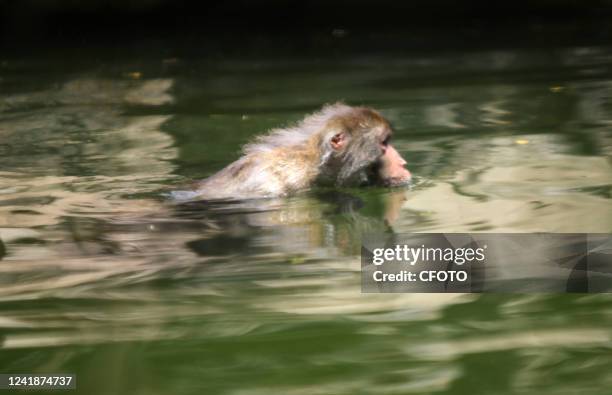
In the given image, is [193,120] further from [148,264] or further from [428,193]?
[148,264]

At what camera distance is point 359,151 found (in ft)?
22.7

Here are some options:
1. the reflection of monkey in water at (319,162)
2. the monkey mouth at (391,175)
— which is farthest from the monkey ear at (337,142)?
the monkey mouth at (391,175)

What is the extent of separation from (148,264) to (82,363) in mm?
1320

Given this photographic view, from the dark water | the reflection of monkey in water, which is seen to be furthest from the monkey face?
the dark water

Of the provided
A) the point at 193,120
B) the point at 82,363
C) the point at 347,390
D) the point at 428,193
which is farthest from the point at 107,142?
the point at 347,390

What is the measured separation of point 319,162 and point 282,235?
107 cm

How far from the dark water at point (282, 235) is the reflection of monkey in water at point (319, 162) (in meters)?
0.16

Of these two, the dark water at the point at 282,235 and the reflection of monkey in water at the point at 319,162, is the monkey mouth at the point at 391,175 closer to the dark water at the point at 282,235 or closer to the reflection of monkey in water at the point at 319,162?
the reflection of monkey in water at the point at 319,162

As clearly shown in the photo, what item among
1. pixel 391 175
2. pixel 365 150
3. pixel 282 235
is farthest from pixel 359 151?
pixel 282 235

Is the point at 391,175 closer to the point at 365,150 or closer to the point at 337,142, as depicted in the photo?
the point at 365,150

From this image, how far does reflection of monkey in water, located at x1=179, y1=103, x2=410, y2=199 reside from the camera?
677cm

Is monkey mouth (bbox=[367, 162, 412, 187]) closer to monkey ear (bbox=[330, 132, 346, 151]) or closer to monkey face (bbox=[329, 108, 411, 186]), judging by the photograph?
monkey face (bbox=[329, 108, 411, 186])

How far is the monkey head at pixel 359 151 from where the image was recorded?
6887 millimetres

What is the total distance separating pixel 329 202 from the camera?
6703mm
